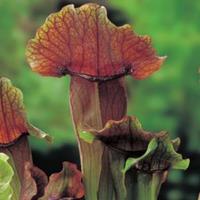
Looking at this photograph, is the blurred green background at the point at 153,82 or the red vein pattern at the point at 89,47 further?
the blurred green background at the point at 153,82

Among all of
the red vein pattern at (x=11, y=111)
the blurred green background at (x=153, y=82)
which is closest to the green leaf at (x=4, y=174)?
the red vein pattern at (x=11, y=111)

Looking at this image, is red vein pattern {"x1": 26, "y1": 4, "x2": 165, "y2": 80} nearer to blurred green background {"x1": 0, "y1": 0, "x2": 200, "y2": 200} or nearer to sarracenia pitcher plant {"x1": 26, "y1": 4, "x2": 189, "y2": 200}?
sarracenia pitcher plant {"x1": 26, "y1": 4, "x2": 189, "y2": 200}

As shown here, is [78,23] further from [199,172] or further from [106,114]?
[199,172]

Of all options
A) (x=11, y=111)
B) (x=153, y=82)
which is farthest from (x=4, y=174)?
(x=153, y=82)

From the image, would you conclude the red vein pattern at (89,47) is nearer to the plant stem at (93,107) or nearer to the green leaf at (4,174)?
the plant stem at (93,107)

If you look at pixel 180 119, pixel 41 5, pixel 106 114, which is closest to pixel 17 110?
pixel 106 114

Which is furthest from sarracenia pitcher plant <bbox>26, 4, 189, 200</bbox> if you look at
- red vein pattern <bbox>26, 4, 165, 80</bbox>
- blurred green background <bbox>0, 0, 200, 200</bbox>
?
blurred green background <bbox>0, 0, 200, 200</bbox>

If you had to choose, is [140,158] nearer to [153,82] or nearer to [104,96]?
[104,96]

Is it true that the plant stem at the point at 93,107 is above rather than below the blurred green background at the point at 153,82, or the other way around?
above
